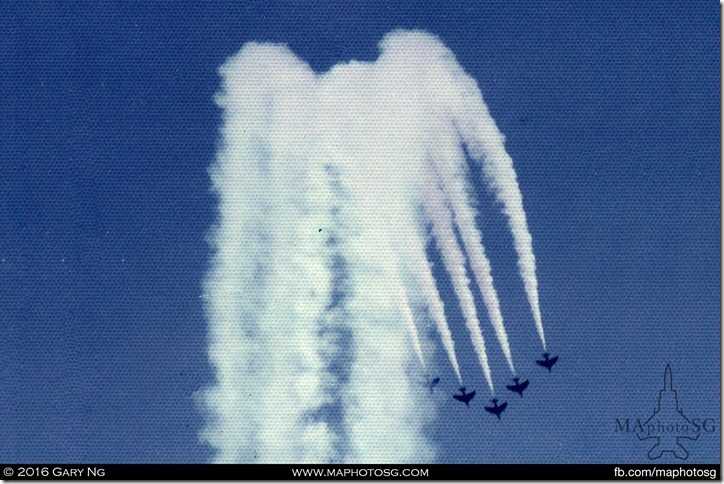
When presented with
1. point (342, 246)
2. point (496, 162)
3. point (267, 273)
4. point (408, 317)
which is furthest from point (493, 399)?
point (267, 273)

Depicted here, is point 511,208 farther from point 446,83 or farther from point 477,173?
point 446,83

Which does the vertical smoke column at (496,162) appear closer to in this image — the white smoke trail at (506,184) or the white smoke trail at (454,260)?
the white smoke trail at (506,184)

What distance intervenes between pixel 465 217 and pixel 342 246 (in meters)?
0.70

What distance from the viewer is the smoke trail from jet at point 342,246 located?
3953mm

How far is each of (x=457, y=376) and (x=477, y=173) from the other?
1131 millimetres

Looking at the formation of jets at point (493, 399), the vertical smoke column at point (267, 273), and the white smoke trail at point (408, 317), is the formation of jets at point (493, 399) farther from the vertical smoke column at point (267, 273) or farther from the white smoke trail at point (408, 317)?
the vertical smoke column at point (267, 273)

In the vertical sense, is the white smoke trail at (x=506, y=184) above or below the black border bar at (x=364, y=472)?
above

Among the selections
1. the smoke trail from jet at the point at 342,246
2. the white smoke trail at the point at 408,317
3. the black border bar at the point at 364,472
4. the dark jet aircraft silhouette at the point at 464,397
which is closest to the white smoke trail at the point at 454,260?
the smoke trail from jet at the point at 342,246

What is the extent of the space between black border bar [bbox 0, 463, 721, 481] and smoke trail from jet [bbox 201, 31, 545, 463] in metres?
0.07

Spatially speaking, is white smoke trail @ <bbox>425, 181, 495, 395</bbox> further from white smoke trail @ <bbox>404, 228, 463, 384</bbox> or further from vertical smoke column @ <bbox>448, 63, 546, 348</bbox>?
vertical smoke column @ <bbox>448, 63, 546, 348</bbox>

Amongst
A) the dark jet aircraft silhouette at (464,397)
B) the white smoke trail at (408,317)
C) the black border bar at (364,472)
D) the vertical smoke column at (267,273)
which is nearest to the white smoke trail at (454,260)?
the dark jet aircraft silhouette at (464,397)

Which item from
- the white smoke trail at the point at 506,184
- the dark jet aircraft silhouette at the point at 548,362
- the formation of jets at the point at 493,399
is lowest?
the formation of jets at the point at 493,399

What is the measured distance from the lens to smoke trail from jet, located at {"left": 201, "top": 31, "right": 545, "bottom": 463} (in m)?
3.95

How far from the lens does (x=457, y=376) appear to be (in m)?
3.94
